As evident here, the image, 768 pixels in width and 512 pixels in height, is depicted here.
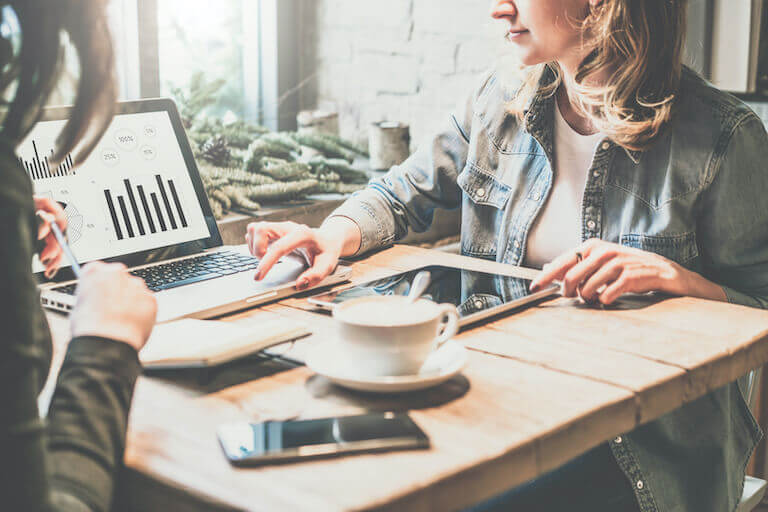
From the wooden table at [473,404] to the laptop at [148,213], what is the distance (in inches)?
4.8

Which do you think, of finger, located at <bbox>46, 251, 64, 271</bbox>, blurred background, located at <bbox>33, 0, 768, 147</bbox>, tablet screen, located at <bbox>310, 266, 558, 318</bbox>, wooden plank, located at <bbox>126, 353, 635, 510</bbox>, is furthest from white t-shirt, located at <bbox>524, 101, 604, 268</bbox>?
blurred background, located at <bbox>33, 0, 768, 147</bbox>

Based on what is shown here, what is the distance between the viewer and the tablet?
1.12m

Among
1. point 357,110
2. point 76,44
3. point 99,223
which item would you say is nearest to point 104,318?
point 76,44

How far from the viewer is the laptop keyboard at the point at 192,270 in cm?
125

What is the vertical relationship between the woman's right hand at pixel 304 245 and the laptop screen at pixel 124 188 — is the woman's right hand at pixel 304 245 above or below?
below

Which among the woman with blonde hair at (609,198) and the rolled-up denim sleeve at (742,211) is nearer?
the woman with blonde hair at (609,198)

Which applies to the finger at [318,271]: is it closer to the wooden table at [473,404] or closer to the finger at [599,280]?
the wooden table at [473,404]

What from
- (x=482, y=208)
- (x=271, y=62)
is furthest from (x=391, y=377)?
(x=271, y=62)

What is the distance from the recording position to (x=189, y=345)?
0.96m

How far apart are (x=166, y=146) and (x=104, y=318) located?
2.40 feet

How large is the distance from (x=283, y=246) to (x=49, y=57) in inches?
24.5

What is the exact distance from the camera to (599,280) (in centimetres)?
116

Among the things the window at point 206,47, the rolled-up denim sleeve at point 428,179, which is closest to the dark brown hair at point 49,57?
the rolled-up denim sleeve at point 428,179

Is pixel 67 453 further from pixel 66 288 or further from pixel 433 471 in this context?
pixel 66 288
